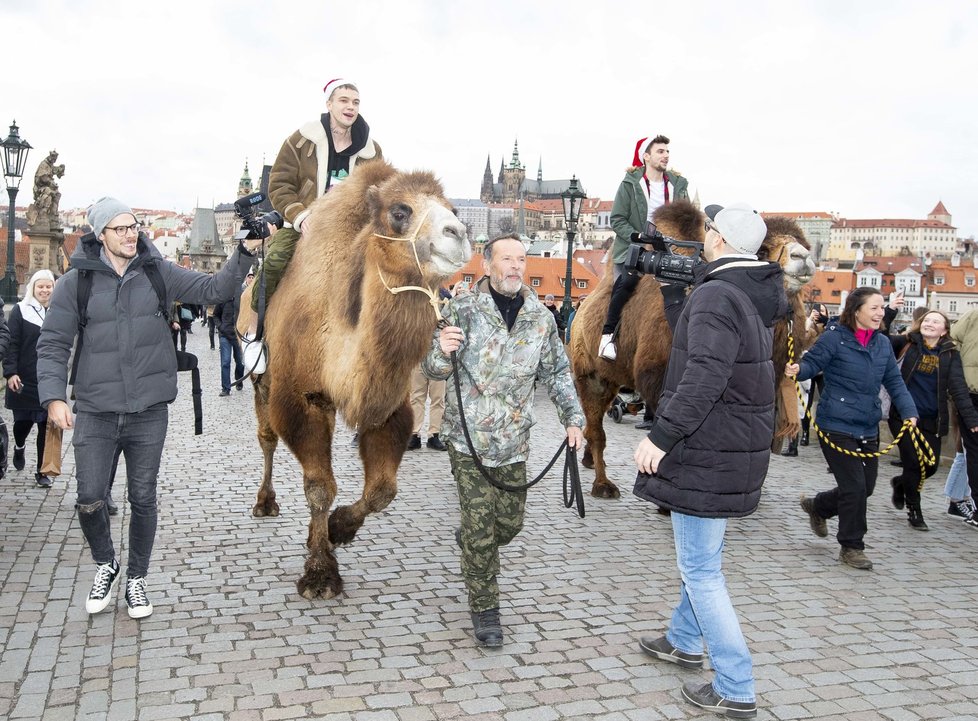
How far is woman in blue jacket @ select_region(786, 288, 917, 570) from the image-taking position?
685 centimetres

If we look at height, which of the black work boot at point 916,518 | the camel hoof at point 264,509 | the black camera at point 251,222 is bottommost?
the black work boot at point 916,518

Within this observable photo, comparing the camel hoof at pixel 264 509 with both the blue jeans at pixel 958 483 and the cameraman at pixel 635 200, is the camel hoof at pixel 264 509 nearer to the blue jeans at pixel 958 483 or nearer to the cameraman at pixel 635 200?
the cameraman at pixel 635 200

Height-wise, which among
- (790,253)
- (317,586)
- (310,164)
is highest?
(310,164)

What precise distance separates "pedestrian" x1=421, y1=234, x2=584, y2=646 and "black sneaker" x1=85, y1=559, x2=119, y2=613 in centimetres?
213

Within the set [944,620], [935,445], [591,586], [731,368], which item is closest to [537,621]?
[591,586]

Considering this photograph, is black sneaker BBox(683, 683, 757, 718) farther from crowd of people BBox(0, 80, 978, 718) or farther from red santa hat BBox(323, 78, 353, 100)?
red santa hat BBox(323, 78, 353, 100)

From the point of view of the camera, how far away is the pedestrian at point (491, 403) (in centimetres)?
493

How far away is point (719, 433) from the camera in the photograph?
4.16 metres

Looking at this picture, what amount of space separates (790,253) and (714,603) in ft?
12.0

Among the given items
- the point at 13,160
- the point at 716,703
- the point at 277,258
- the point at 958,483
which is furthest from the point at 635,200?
the point at 13,160

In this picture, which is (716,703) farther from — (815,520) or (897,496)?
(897,496)

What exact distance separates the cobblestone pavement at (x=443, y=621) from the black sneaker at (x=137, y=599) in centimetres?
5

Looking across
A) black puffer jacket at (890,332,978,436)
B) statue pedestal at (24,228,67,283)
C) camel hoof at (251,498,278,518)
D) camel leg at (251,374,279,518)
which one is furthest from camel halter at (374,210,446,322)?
statue pedestal at (24,228,67,283)

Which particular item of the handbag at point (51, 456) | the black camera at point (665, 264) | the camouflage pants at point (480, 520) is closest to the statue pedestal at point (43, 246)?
the handbag at point (51, 456)
